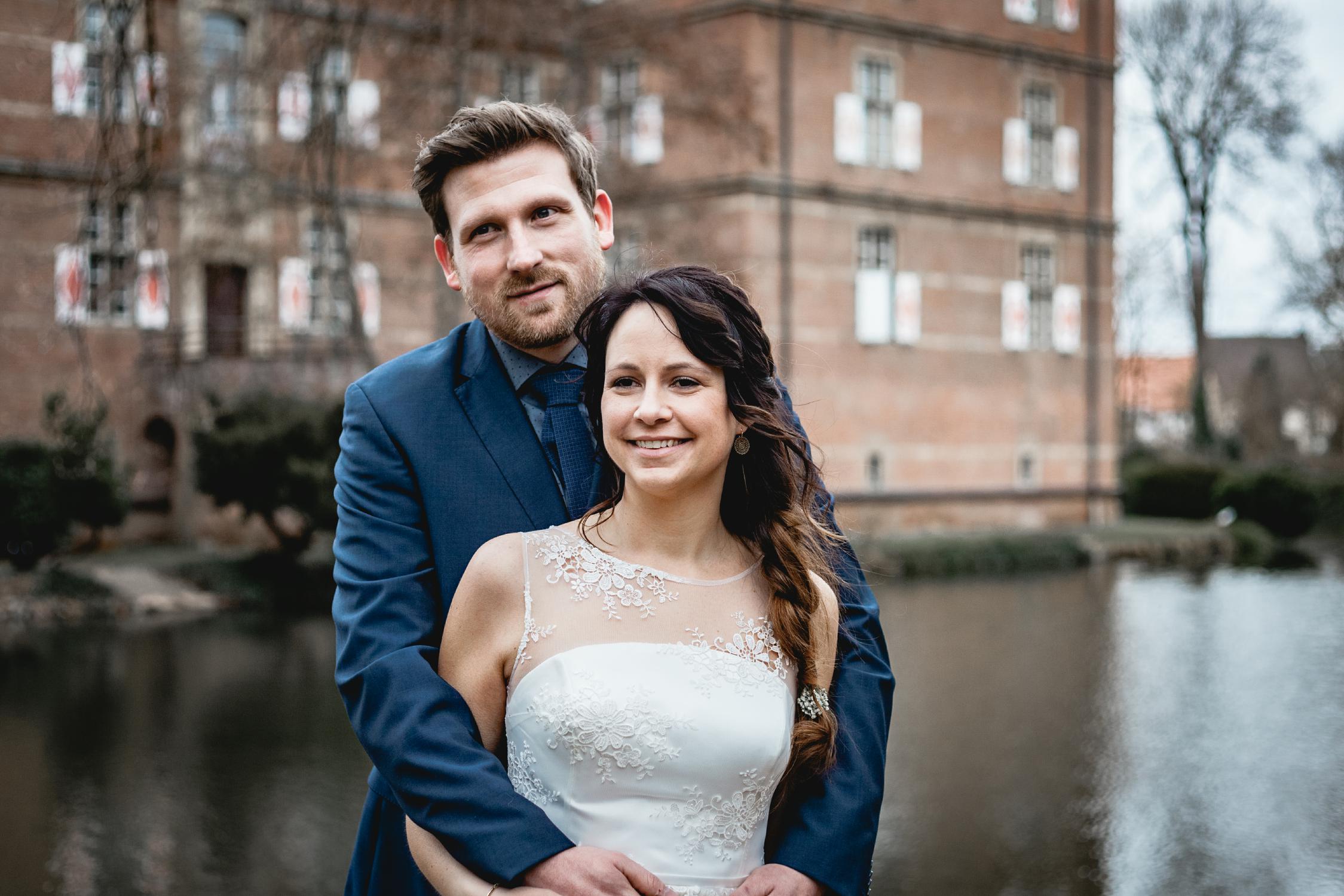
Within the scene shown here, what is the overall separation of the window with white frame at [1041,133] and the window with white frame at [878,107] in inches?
136

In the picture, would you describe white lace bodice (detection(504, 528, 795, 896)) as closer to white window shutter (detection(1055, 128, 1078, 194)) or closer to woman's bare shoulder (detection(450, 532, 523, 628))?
woman's bare shoulder (detection(450, 532, 523, 628))

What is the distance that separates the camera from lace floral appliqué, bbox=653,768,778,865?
217 cm

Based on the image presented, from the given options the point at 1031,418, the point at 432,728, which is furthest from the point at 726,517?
the point at 1031,418

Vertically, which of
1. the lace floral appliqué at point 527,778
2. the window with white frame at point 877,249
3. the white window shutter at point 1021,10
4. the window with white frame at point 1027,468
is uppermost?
the white window shutter at point 1021,10

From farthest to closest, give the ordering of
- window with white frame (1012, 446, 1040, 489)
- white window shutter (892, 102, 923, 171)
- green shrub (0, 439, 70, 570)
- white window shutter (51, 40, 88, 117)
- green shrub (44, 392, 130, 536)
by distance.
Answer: window with white frame (1012, 446, 1040, 489) < white window shutter (892, 102, 923, 171) < white window shutter (51, 40, 88, 117) < green shrub (44, 392, 130, 536) < green shrub (0, 439, 70, 570)

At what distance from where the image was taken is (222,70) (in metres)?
17.8

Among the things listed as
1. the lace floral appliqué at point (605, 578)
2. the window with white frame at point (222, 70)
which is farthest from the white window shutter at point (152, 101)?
the window with white frame at point (222, 70)

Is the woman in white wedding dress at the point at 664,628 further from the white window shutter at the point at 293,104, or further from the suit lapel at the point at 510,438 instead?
the white window shutter at the point at 293,104

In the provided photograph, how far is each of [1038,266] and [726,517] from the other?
24970mm

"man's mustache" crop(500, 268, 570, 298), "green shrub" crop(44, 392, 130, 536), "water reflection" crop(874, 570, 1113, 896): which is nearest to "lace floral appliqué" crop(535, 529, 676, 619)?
"man's mustache" crop(500, 268, 570, 298)

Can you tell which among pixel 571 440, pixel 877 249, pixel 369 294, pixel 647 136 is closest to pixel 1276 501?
pixel 877 249

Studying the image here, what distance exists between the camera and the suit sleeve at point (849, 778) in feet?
7.36

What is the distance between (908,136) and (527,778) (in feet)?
75.6

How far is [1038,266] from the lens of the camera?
26141mm
